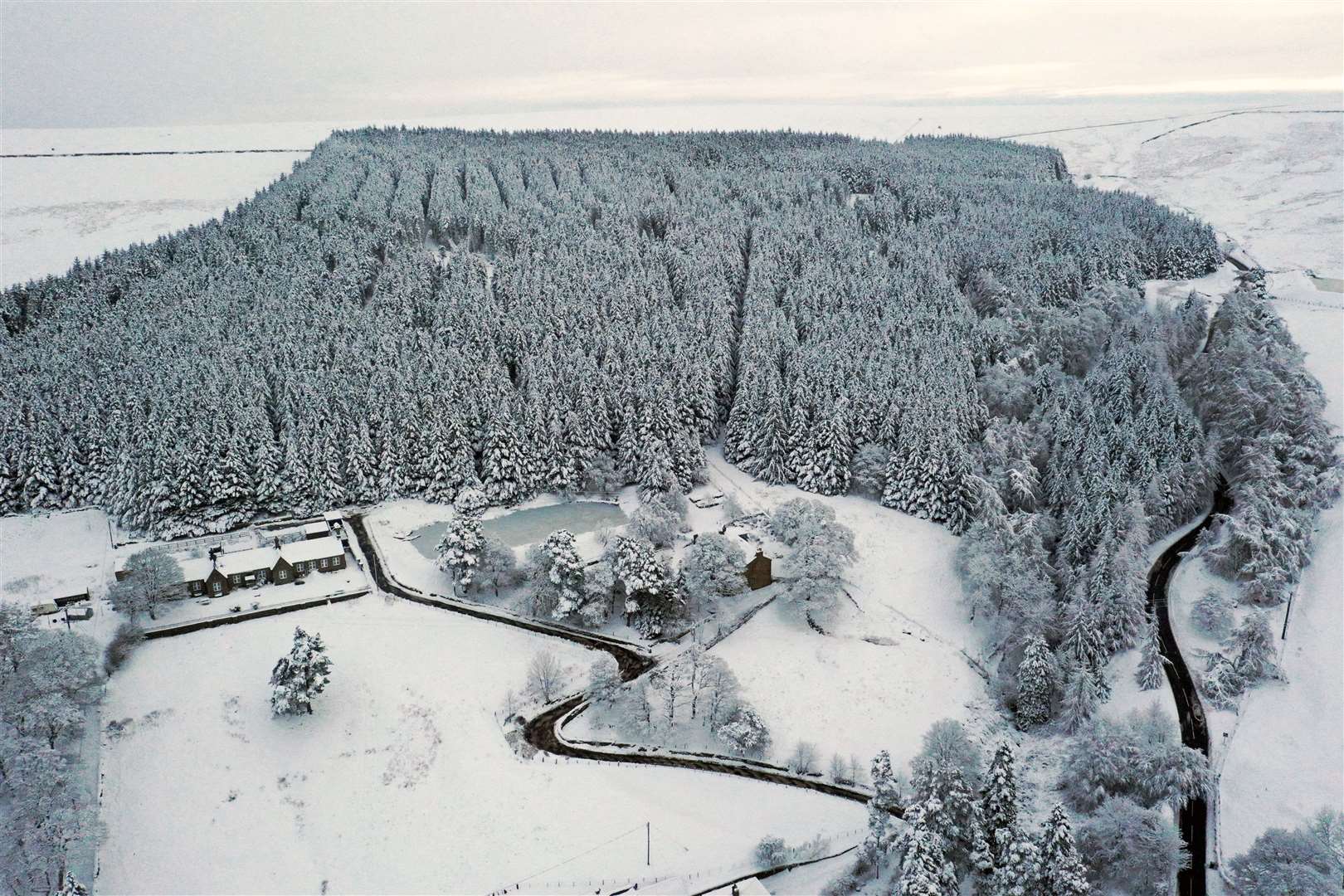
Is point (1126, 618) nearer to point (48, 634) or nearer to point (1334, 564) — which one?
point (1334, 564)

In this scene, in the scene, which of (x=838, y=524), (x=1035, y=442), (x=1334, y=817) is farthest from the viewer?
(x=1035, y=442)

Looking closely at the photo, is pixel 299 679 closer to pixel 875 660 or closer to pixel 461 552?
pixel 461 552

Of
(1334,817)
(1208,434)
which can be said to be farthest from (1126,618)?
(1208,434)

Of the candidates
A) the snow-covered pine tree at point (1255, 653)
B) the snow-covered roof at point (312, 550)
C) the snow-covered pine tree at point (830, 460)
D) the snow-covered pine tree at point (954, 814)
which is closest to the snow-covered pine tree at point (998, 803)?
the snow-covered pine tree at point (954, 814)

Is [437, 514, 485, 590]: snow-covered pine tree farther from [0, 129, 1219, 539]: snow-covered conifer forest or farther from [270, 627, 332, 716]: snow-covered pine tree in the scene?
[0, 129, 1219, 539]: snow-covered conifer forest

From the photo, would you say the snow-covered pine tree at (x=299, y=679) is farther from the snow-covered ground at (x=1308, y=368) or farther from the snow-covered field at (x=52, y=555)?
the snow-covered ground at (x=1308, y=368)

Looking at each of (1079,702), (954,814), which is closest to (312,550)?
(954,814)
